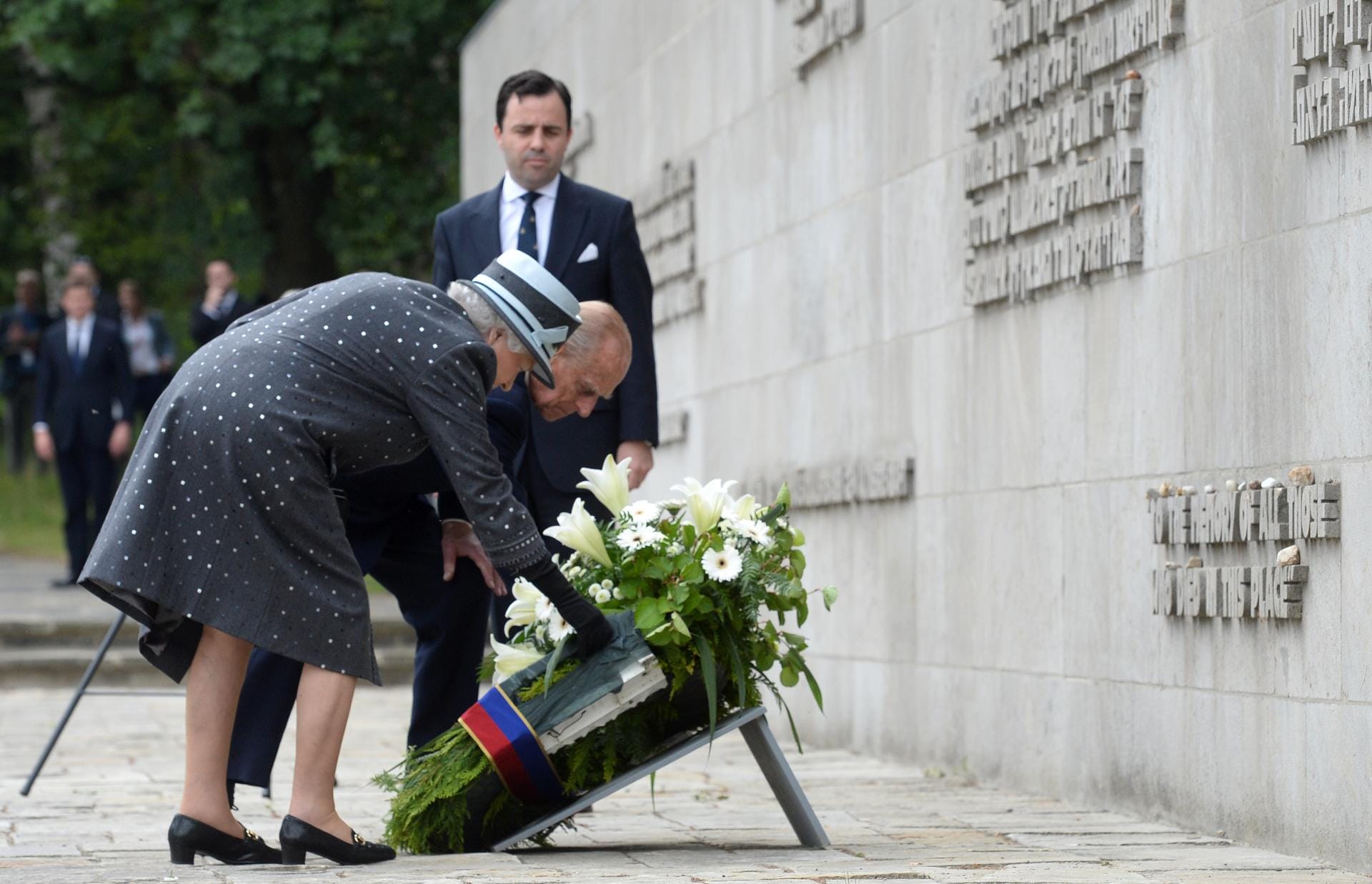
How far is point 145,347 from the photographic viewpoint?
18.3 m

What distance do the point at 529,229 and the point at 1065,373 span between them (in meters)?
1.61

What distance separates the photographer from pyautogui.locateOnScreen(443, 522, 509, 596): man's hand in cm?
534

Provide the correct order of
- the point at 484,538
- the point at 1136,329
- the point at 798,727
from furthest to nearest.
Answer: the point at 798,727, the point at 1136,329, the point at 484,538

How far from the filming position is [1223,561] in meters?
5.25

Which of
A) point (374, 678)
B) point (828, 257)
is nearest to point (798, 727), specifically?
point (828, 257)

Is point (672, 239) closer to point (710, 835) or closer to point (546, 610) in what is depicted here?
point (710, 835)

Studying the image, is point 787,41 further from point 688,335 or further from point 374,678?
point 374,678

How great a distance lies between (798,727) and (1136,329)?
3.53m

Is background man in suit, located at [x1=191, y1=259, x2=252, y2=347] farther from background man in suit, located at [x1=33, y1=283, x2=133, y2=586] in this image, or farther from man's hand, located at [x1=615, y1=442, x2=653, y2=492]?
man's hand, located at [x1=615, y1=442, x2=653, y2=492]

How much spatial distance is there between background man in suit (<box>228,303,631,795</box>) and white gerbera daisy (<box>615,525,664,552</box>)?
1.03 feet

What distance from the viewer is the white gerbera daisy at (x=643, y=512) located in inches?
198

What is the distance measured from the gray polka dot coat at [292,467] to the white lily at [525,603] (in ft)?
1.42

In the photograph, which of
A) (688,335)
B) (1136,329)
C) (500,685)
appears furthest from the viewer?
(688,335)

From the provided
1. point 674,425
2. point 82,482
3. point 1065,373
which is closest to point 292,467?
point 1065,373
